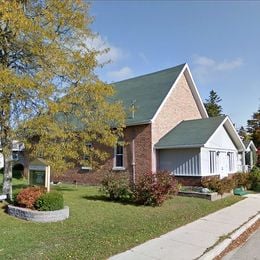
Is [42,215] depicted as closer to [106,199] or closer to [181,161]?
[106,199]

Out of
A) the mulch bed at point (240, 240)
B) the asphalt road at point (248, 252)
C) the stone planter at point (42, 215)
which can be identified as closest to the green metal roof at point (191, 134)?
the mulch bed at point (240, 240)

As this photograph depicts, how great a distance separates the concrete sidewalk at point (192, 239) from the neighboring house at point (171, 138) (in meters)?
6.68

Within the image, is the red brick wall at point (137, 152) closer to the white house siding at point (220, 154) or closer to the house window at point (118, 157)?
the house window at point (118, 157)

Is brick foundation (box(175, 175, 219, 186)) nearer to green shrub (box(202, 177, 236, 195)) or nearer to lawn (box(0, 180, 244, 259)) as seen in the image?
green shrub (box(202, 177, 236, 195))

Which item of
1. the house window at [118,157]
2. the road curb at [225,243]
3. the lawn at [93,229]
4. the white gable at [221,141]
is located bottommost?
the road curb at [225,243]

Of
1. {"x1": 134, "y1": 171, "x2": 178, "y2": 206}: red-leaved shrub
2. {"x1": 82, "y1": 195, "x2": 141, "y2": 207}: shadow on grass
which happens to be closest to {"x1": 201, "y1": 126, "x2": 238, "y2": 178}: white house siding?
{"x1": 134, "y1": 171, "x2": 178, "y2": 206}: red-leaved shrub

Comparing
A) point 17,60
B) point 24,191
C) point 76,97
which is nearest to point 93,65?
point 76,97

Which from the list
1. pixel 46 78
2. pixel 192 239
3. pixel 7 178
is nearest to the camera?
pixel 192 239

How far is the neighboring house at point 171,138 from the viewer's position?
64.4 feet

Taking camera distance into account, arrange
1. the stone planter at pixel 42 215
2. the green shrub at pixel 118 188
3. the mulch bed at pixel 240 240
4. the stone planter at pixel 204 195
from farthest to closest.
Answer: the stone planter at pixel 204 195, the green shrub at pixel 118 188, the stone planter at pixel 42 215, the mulch bed at pixel 240 240

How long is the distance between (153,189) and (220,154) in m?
9.46

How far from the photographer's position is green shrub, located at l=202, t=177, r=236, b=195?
17.6 metres

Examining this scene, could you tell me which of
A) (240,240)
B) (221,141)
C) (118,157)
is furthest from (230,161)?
(240,240)

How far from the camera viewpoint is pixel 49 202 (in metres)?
10.8
